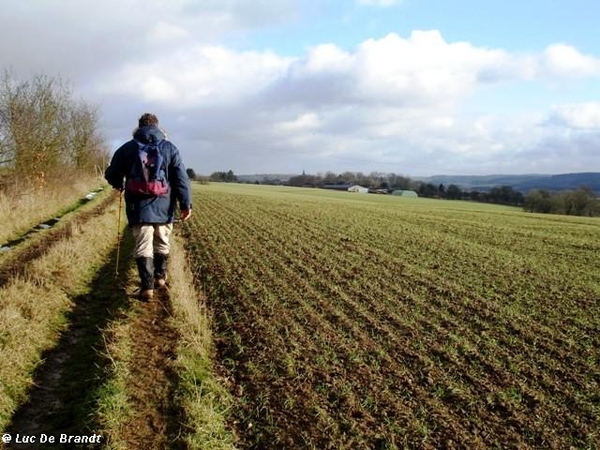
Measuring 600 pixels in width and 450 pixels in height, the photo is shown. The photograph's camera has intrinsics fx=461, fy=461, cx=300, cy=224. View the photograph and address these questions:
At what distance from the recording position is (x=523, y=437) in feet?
14.3

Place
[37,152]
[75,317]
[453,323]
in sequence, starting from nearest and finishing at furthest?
[75,317], [453,323], [37,152]

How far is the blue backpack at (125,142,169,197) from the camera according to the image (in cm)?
654

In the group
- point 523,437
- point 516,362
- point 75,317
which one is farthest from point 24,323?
point 516,362

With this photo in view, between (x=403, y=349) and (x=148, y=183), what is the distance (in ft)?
13.8

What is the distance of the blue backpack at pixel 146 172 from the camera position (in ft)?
21.5

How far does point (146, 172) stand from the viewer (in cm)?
654

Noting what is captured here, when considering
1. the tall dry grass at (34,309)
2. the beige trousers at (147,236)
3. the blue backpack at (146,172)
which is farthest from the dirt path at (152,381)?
the blue backpack at (146,172)

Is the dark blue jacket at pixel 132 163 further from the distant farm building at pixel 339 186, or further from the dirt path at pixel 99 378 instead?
the distant farm building at pixel 339 186

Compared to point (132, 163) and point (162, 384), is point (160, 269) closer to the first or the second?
point (132, 163)

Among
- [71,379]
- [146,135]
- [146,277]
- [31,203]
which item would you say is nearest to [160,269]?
[146,277]

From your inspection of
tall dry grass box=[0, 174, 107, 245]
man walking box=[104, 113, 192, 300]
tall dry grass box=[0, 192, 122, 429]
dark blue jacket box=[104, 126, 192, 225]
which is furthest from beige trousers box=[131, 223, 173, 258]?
tall dry grass box=[0, 174, 107, 245]

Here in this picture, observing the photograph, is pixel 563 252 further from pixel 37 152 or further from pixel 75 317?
pixel 37 152

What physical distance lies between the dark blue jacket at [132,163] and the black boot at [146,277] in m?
0.65

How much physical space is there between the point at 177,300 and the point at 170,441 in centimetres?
325
